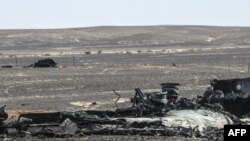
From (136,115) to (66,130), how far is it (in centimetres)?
287

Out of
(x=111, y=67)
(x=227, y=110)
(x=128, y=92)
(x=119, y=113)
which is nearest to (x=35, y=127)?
(x=119, y=113)

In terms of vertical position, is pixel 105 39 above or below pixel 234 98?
above

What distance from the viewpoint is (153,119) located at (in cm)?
2148

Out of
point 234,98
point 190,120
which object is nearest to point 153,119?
point 190,120

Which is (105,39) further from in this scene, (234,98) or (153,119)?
(153,119)

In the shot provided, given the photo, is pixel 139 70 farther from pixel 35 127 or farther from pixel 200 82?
pixel 35 127

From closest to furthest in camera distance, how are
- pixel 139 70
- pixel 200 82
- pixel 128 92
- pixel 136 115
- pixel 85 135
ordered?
pixel 85 135 → pixel 136 115 → pixel 128 92 → pixel 200 82 → pixel 139 70

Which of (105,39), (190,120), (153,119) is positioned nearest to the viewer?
(153,119)

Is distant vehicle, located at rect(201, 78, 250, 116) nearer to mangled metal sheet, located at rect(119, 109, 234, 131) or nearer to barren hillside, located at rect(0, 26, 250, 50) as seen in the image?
mangled metal sheet, located at rect(119, 109, 234, 131)

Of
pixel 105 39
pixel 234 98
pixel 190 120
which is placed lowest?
pixel 190 120

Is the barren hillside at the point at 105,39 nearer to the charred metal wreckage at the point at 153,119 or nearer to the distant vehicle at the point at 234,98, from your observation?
the distant vehicle at the point at 234,98

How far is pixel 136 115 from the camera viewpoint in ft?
73.9

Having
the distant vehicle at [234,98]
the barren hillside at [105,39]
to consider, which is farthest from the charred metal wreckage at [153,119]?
the barren hillside at [105,39]

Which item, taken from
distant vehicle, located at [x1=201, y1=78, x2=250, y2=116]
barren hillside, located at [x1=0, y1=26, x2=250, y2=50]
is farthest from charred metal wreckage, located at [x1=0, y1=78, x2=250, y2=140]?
barren hillside, located at [x1=0, y1=26, x2=250, y2=50]
